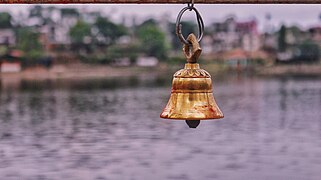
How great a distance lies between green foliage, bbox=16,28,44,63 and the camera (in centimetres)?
10612

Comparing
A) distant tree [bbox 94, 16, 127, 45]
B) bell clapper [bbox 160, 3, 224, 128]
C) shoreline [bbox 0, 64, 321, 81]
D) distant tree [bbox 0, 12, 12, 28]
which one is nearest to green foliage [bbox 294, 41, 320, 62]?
shoreline [bbox 0, 64, 321, 81]

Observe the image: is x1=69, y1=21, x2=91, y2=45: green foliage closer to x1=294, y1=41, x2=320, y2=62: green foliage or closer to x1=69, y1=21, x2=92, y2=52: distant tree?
x1=69, y1=21, x2=92, y2=52: distant tree

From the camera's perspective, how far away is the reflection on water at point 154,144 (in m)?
22.6

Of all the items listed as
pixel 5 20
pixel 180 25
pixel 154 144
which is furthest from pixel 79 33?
pixel 180 25

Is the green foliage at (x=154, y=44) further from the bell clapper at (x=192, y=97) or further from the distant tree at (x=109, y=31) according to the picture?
the bell clapper at (x=192, y=97)

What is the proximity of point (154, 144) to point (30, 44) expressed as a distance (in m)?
82.0

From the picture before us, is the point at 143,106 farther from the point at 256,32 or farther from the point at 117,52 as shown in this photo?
the point at 256,32

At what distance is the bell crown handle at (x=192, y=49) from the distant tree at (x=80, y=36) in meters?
106

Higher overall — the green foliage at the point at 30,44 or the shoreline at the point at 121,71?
the green foliage at the point at 30,44

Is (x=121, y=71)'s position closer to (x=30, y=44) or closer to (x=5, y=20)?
(x=30, y=44)

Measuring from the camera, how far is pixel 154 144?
29.4m

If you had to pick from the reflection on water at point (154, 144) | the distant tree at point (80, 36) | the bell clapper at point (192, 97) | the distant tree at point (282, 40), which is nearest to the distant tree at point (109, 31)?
the distant tree at point (80, 36)

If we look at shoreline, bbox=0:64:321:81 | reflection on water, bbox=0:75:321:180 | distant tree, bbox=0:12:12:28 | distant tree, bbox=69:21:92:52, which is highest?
distant tree, bbox=0:12:12:28

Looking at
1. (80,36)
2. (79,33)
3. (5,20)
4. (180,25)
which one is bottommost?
(80,36)
